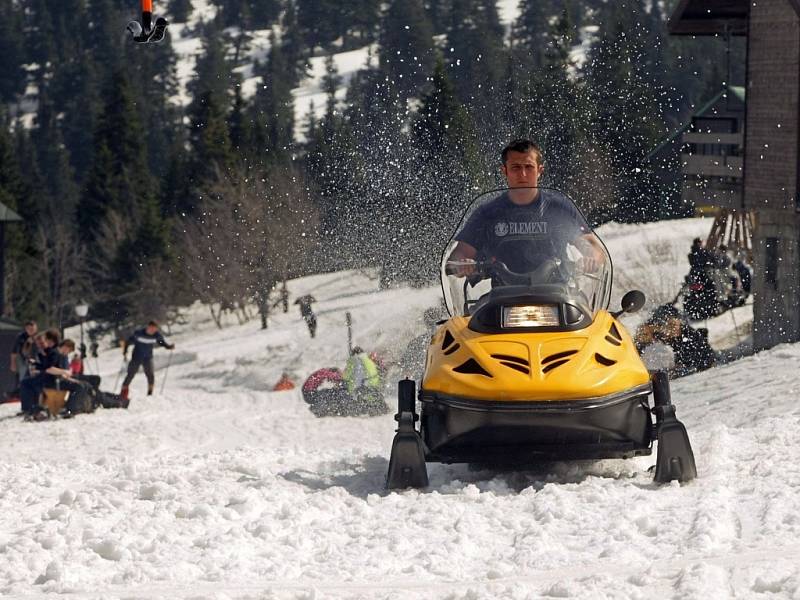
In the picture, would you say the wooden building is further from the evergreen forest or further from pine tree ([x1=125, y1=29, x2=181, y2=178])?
pine tree ([x1=125, y1=29, x2=181, y2=178])

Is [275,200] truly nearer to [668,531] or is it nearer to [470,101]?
[470,101]

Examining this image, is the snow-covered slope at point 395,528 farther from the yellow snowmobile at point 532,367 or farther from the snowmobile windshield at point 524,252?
the snowmobile windshield at point 524,252

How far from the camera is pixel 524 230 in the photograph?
7984mm

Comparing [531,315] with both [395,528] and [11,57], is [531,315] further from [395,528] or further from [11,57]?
[11,57]

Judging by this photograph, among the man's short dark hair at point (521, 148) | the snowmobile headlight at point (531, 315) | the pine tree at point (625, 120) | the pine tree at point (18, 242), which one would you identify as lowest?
the pine tree at point (18, 242)

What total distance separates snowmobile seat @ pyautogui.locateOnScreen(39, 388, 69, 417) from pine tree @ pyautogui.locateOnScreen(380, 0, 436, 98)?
79199 millimetres

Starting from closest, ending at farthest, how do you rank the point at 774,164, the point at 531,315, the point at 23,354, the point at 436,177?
the point at 531,315
the point at 23,354
the point at 774,164
the point at 436,177

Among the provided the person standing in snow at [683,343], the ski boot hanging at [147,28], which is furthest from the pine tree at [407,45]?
the ski boot hanging at [147,28]

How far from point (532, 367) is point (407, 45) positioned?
115 metres

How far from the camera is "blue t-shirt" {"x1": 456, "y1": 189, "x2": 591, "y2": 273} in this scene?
794cm

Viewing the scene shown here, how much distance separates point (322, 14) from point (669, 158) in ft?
296

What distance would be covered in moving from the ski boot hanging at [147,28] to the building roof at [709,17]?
63.4ft

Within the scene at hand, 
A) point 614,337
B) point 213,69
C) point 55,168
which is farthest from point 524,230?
point 213,69

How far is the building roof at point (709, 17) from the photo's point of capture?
2649 cm
